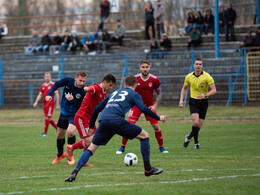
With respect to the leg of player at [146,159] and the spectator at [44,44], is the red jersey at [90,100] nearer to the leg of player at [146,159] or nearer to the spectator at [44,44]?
the leg of player at [146,159]

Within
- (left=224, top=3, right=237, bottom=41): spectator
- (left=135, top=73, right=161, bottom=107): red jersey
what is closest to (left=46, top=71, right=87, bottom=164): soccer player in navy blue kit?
(left=135, top=73, right=161, bottom=107): red jersey

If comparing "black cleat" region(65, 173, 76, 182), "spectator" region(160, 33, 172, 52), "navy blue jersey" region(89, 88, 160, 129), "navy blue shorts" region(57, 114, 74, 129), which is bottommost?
"black cleat" region(65, 173, 76, 182)

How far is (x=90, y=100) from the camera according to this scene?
10656mm

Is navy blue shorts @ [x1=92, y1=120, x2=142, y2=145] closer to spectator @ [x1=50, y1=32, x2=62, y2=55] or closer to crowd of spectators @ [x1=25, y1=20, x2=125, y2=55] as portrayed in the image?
crowd of spectators @ [x1=25, y1=20, x2=125, y2=55]

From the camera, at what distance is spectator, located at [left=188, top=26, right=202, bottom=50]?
28969 mm

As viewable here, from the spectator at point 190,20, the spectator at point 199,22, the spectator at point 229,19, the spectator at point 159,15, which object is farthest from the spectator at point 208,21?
the spectator at point 159,15

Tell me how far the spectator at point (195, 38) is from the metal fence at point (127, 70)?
4.03 ft

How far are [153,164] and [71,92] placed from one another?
8.12 ft

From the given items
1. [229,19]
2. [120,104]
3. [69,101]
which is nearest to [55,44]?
[229,19]

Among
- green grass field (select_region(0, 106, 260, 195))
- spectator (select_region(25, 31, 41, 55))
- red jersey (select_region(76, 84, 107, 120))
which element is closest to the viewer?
green grass field (select_region(0, 106, 260, 195))

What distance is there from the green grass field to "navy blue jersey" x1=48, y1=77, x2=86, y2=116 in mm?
1219

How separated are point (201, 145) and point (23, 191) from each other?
7478 millimetres

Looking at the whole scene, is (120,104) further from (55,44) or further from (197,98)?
(55,44)

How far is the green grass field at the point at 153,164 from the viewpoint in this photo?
25.3ft
